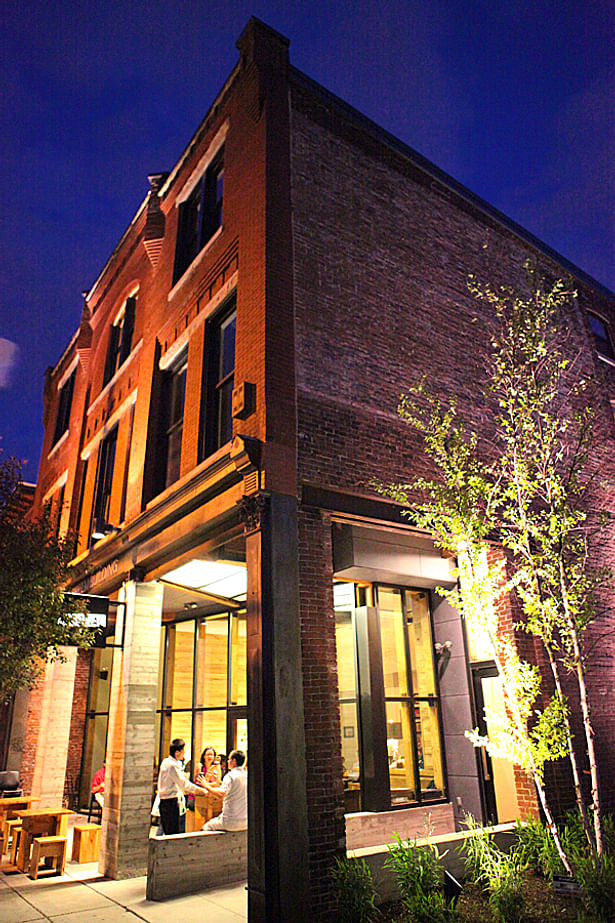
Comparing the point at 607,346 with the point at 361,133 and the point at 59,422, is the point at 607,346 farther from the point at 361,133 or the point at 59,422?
the point at 59,422

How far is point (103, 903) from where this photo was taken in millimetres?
8672

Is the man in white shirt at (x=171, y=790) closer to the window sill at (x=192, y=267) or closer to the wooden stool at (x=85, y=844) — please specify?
the wooden stool at (x=85, y=844)

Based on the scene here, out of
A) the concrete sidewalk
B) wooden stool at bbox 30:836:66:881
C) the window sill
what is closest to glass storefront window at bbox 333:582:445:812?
the concrete sidewalk

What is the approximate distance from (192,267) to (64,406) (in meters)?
12.0

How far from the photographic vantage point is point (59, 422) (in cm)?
2258

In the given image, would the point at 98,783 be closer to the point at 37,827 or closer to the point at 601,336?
the point at 37,827

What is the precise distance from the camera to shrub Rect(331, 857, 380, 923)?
7.18 metres

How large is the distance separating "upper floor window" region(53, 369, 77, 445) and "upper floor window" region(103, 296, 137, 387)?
4.79 meters

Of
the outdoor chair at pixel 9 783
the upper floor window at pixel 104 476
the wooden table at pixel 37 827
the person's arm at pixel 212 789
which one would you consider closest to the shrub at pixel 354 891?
the person's arm at pixel 212 789

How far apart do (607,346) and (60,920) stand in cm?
1662

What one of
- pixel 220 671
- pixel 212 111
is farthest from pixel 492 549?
pixel 212 111

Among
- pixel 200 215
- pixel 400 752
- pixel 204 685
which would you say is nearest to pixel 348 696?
pixel 400 752

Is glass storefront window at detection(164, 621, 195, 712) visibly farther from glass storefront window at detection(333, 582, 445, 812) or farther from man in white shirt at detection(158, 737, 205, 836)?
glass storefront window at detection(333, 582, 445, 812)

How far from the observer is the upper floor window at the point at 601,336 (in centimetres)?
1648
